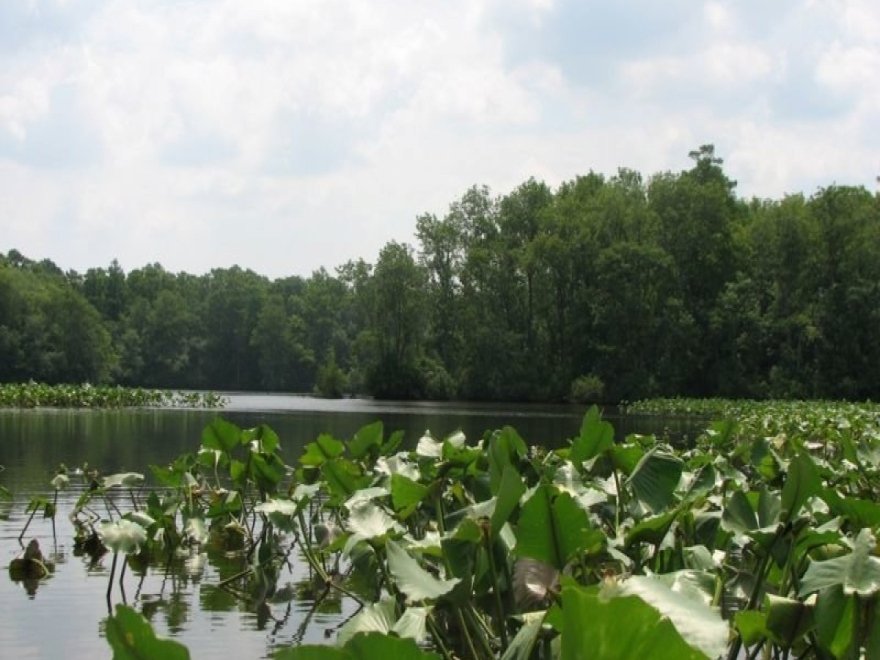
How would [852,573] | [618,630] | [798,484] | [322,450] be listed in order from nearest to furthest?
[618,630] < [852,573] < [798,484] < [322,450]

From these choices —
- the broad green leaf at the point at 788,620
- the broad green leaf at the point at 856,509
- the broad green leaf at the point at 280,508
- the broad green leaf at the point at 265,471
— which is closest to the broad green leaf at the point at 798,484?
the broad green leaf at the point at 856,509

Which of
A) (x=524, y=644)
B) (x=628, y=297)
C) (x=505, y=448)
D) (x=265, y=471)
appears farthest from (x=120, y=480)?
(x=628, y=297)

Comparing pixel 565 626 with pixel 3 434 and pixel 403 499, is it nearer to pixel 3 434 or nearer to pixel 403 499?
pixel 403 499

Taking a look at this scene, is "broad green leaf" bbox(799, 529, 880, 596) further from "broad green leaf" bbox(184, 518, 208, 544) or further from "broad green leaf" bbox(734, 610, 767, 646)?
"broad green leaf" bbox(184, 518, 208, 544)

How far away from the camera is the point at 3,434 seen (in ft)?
82.3

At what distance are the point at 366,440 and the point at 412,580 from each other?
456cm

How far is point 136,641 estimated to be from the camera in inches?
67.3

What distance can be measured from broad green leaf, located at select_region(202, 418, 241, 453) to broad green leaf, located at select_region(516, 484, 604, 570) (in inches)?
201

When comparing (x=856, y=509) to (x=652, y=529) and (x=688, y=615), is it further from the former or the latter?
(x=688, y=615)

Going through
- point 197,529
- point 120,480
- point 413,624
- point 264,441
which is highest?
point 264,441

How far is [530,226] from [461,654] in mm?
63192

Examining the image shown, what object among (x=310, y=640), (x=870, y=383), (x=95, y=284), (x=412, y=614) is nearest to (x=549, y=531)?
(x=412, y=614)

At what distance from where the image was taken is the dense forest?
5653cm

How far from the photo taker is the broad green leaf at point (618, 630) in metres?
1.54
